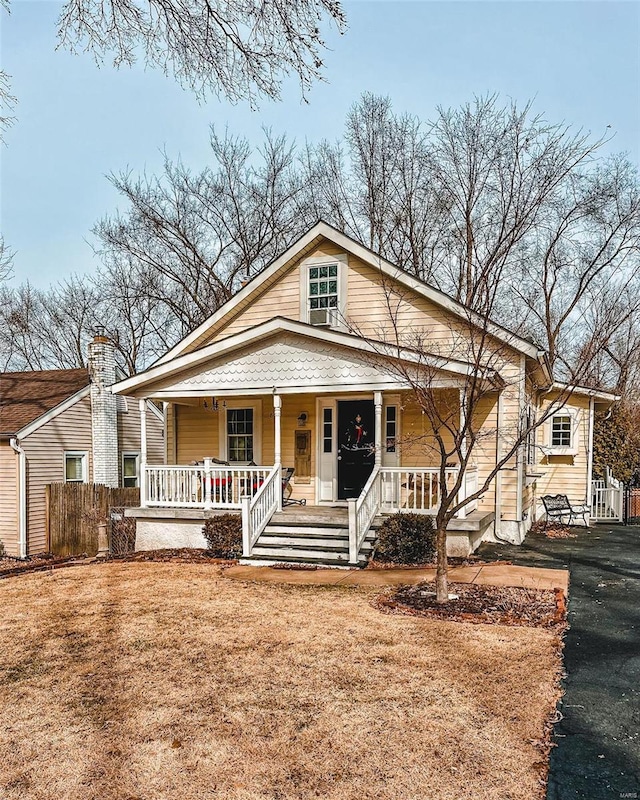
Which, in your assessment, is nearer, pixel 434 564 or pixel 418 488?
pixel 434 564

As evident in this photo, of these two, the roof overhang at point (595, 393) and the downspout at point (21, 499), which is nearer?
the roof overhang at point (595, 393)

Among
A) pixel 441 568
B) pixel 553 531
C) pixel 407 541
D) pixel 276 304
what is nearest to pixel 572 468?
pixel 553 531

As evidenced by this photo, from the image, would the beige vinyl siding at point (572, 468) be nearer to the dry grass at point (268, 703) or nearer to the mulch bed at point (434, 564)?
the mulch bed at point (434, 564)

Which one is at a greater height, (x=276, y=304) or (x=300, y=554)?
(x=276, y=304)

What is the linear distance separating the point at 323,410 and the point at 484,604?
6.78 meters

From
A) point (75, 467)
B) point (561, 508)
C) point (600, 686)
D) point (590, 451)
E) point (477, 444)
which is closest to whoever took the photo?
point (600, 686)

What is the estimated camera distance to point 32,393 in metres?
19.2

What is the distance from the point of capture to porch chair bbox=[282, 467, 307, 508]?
12.7 meters

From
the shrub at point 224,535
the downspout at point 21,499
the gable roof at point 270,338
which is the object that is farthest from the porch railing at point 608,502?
the downspout at point 21,499

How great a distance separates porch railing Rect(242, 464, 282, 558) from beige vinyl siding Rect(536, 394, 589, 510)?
26.4ft

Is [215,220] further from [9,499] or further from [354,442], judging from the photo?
[354,442]

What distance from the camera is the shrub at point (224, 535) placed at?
1120 cm

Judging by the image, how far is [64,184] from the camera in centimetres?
1402

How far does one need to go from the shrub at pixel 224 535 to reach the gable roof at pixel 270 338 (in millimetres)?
3256
